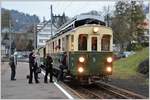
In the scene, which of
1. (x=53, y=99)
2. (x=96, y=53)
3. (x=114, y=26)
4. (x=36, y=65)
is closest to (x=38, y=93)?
(x=53, y=99)

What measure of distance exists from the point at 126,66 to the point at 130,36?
36.2m

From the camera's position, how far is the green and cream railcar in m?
22.2

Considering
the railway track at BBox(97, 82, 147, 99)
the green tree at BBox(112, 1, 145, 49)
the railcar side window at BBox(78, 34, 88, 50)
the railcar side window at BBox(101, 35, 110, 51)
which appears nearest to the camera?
the railway track at BBox(97, 82, 147, 99)

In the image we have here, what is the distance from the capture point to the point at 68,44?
914 inches

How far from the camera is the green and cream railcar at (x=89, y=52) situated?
22156 millimetres

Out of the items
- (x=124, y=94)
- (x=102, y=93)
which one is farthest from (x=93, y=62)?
(x=124, y=94)

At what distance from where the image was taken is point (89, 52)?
22.2 meters

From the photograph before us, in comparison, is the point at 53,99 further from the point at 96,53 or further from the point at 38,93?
the point at 96,53

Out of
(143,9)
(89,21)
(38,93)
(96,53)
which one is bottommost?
(38,93)

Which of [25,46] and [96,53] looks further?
[25,46]

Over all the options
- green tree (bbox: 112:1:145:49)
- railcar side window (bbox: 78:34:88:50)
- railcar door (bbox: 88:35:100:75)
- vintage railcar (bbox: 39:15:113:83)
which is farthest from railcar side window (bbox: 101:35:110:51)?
green tree (bbox: 112:1:145:49)

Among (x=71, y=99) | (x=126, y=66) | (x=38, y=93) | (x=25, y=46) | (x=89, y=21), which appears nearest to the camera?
(x=71, y=99)

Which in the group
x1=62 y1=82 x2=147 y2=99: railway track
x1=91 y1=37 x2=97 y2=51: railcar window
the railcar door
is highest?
x1=91 y1=37 x2=97 y2=51: railcar window

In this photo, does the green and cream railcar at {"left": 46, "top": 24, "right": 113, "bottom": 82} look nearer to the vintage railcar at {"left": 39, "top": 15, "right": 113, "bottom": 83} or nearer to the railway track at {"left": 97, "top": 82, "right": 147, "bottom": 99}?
the vintage railcar at {"left": 39, "top": 15, "right": 113, "bottom": 83}
